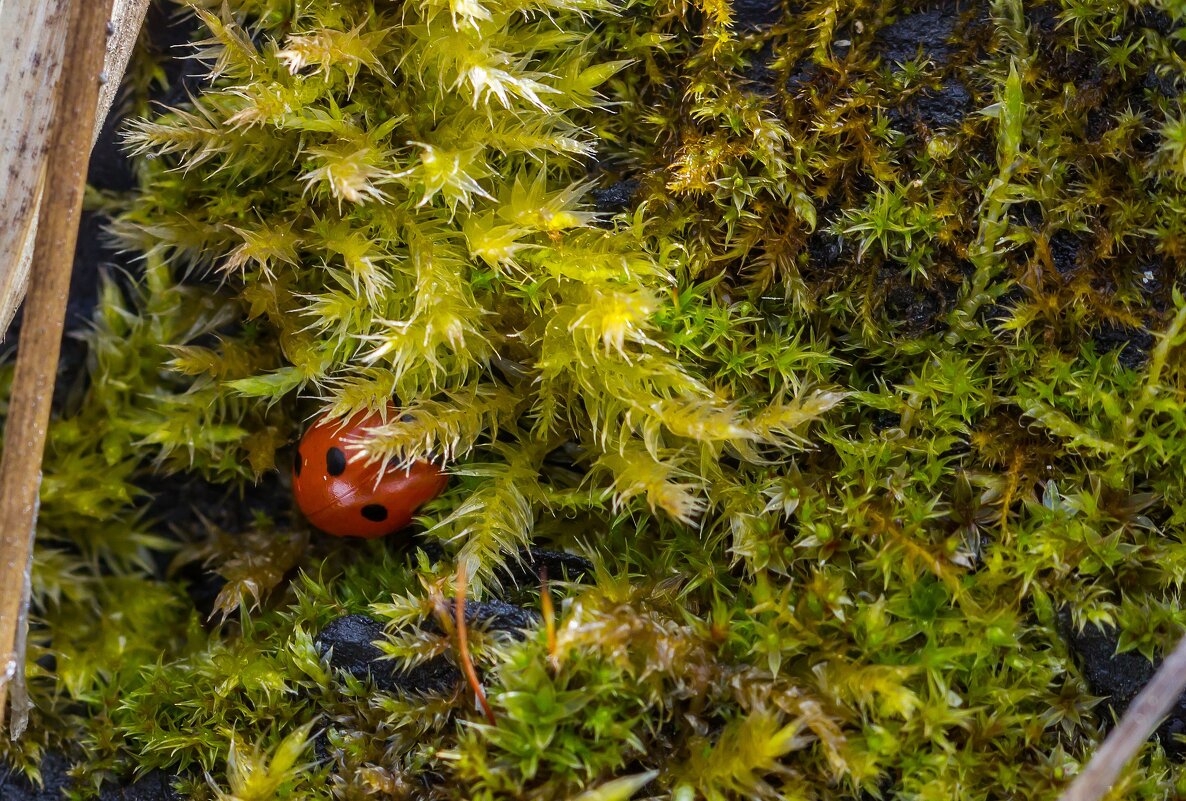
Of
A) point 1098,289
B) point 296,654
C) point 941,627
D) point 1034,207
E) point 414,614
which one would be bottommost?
point 296,654

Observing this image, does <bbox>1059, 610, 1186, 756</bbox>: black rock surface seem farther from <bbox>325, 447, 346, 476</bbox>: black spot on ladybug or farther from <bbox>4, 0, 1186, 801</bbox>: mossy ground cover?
<bbox>325, 447, 346, 476</bbox>: black spot on ladybug

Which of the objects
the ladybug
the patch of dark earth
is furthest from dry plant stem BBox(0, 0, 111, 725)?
the ladybug

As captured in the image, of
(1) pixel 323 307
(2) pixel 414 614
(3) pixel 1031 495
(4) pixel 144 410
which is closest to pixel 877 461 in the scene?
(3) pixel 1031 495

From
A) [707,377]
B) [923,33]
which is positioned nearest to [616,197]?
[707,377]

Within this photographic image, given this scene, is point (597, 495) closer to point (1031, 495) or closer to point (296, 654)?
point (296, 654)

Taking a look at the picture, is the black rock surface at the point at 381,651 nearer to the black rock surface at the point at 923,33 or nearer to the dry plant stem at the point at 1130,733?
the dry plant stem at the point at 1130,733

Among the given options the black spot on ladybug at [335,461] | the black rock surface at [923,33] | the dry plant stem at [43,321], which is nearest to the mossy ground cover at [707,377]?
the black rock surface at [923,33]
